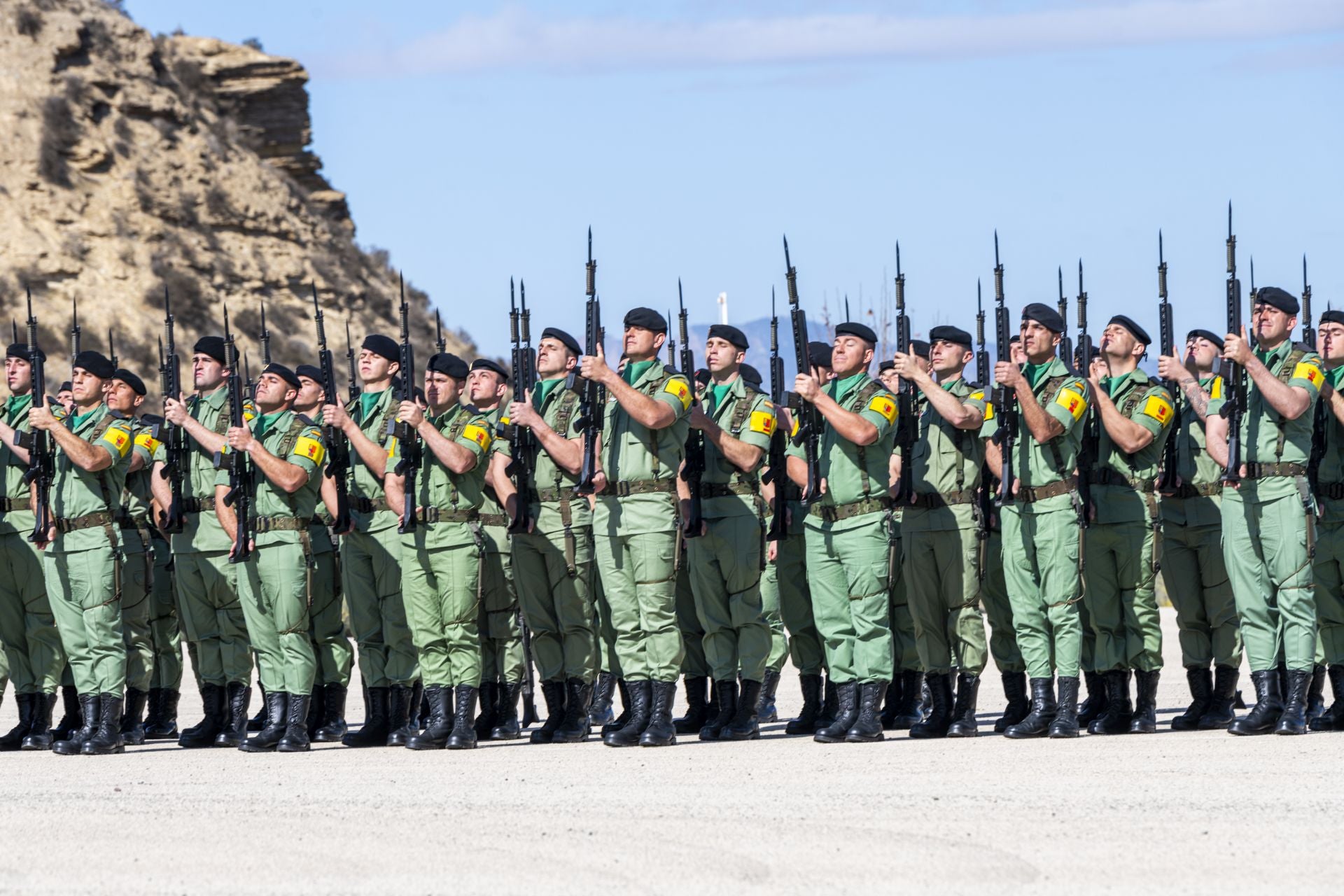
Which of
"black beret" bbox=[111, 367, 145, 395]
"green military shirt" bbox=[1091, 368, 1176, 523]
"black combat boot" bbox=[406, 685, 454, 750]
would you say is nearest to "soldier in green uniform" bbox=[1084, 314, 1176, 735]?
"green military shirt" bbox=[1091, 368, 1176, 523]

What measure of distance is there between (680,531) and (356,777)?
210cm

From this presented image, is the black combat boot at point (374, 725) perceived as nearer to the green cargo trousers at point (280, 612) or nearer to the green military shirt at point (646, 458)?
the green cargo trousers at point (280, 612)

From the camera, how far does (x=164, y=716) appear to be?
41.2 feet

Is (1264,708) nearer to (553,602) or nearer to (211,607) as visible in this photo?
(553,602)

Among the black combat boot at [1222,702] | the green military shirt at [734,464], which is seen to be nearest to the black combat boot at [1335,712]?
the black combat boot at [1222,702]

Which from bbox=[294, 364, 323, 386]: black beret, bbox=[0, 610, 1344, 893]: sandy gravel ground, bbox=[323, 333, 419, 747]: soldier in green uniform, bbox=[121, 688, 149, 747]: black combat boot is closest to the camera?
bbox=[0, 610, 1344, 893]: sandy gravel ground

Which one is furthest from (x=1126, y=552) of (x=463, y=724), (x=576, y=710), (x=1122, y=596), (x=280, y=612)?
(x=280, y=612)

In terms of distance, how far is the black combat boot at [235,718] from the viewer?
38.6 ft

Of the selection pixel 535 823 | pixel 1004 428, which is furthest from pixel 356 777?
pixel 1004 428

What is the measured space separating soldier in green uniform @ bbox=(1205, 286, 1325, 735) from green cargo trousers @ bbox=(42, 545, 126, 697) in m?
5.64

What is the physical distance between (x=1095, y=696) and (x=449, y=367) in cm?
377

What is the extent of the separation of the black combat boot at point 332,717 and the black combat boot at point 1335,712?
5134mm

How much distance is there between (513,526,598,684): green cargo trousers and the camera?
11.4 meters

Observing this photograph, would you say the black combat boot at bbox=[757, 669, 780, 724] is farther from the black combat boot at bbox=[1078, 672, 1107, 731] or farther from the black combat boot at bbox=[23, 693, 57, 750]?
the black combat boot at bbox=[23, 693, 57, 750]
